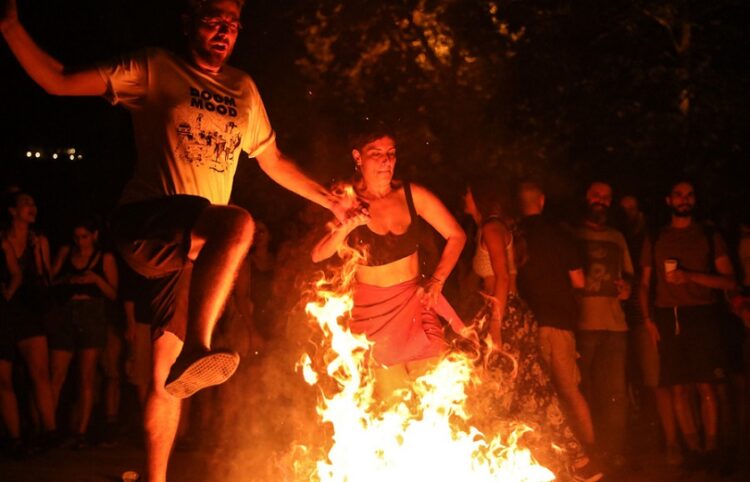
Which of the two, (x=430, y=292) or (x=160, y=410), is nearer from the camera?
(x=160, y=410)

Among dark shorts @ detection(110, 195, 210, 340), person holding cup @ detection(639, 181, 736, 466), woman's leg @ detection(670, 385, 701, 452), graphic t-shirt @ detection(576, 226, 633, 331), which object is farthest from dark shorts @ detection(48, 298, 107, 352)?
woman's leg @ detection(670, 385, 701, 452)

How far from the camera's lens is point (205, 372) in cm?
461

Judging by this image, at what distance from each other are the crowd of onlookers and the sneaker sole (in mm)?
2610

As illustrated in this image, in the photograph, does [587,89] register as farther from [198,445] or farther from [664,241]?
[198,445]

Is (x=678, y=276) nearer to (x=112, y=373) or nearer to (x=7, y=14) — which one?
(x=112, y=373)

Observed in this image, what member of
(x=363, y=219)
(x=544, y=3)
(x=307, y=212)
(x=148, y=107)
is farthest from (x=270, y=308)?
(x=544, y=3)

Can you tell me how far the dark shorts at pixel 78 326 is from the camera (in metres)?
9.14

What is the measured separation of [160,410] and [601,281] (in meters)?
4.67

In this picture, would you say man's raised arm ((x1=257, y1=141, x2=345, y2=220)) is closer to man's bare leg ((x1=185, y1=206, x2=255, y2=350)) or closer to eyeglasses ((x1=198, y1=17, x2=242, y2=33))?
eyeglasses ((x1=198, y1=17, x2=242, y2=33))

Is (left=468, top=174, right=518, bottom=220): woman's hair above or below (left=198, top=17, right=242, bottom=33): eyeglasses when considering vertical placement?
below

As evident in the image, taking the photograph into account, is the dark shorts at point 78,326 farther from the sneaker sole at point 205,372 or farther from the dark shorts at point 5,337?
the sneaker sole at point 205,372

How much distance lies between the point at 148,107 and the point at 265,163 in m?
0.90

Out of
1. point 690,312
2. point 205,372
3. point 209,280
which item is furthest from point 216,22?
point 690,312

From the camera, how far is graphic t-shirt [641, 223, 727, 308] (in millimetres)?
8156
